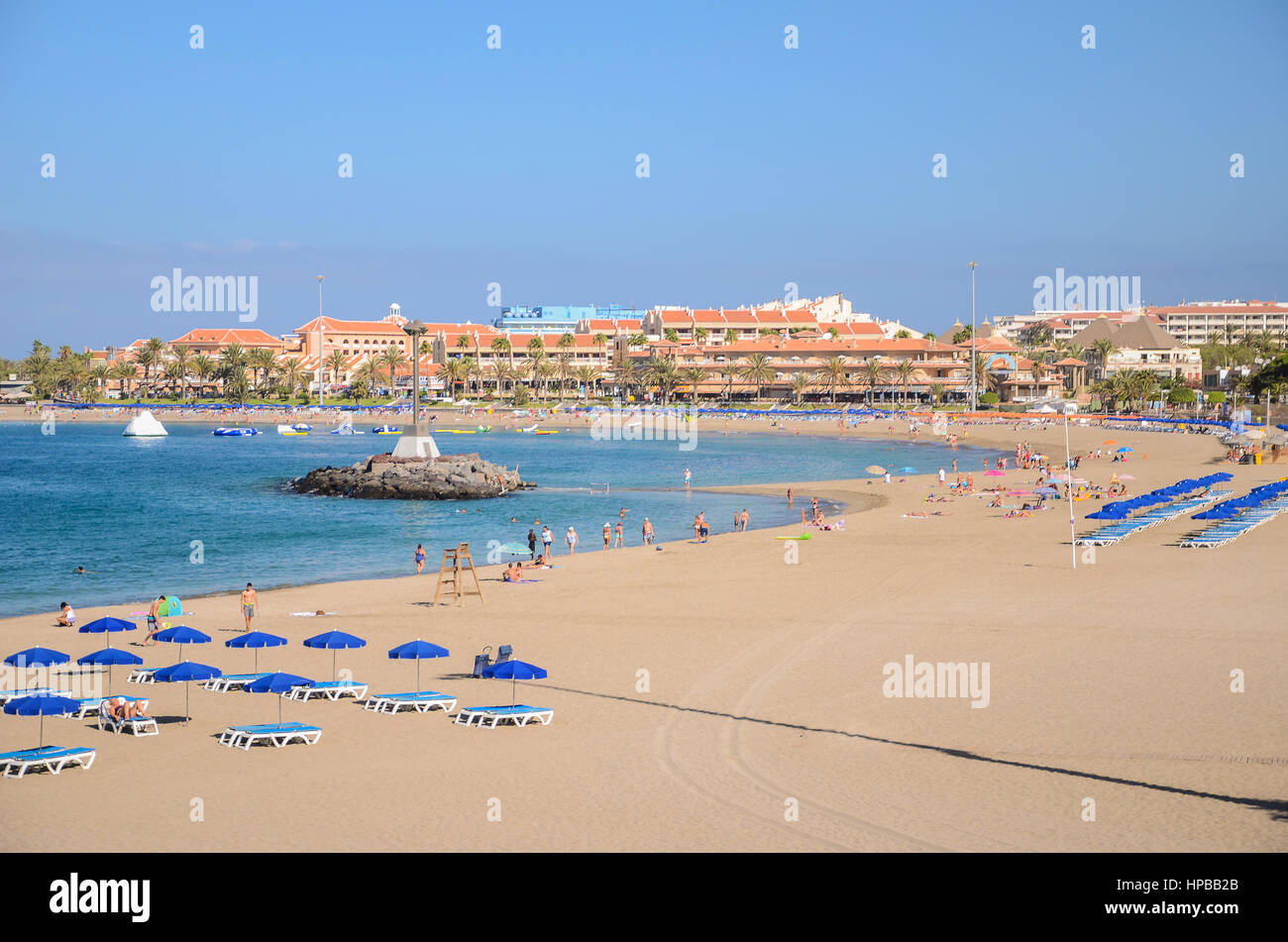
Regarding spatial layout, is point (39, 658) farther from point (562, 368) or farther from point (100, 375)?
point (100, 375)

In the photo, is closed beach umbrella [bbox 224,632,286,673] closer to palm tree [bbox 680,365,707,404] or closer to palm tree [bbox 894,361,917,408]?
palm tree [bbox 894,361,917,408]

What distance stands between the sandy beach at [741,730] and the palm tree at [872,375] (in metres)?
101

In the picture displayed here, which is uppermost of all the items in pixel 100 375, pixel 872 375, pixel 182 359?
pixel 182 359

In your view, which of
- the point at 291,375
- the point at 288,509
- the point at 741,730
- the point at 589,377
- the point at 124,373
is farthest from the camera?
the point at 124,373

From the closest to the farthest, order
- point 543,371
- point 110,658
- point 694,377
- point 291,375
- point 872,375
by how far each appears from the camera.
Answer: point 110,658, point 872,375, point 694,377, point 543,371, point 291,375

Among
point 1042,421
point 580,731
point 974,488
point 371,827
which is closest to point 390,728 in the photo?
point 580,731

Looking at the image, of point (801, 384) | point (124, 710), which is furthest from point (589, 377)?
point (124, 710)

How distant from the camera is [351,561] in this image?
3306cm

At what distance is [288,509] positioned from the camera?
153ft

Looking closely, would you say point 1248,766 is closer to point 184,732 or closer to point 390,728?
point 390,728

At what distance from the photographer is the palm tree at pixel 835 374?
422 feet

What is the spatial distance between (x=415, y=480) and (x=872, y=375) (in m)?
84.0
